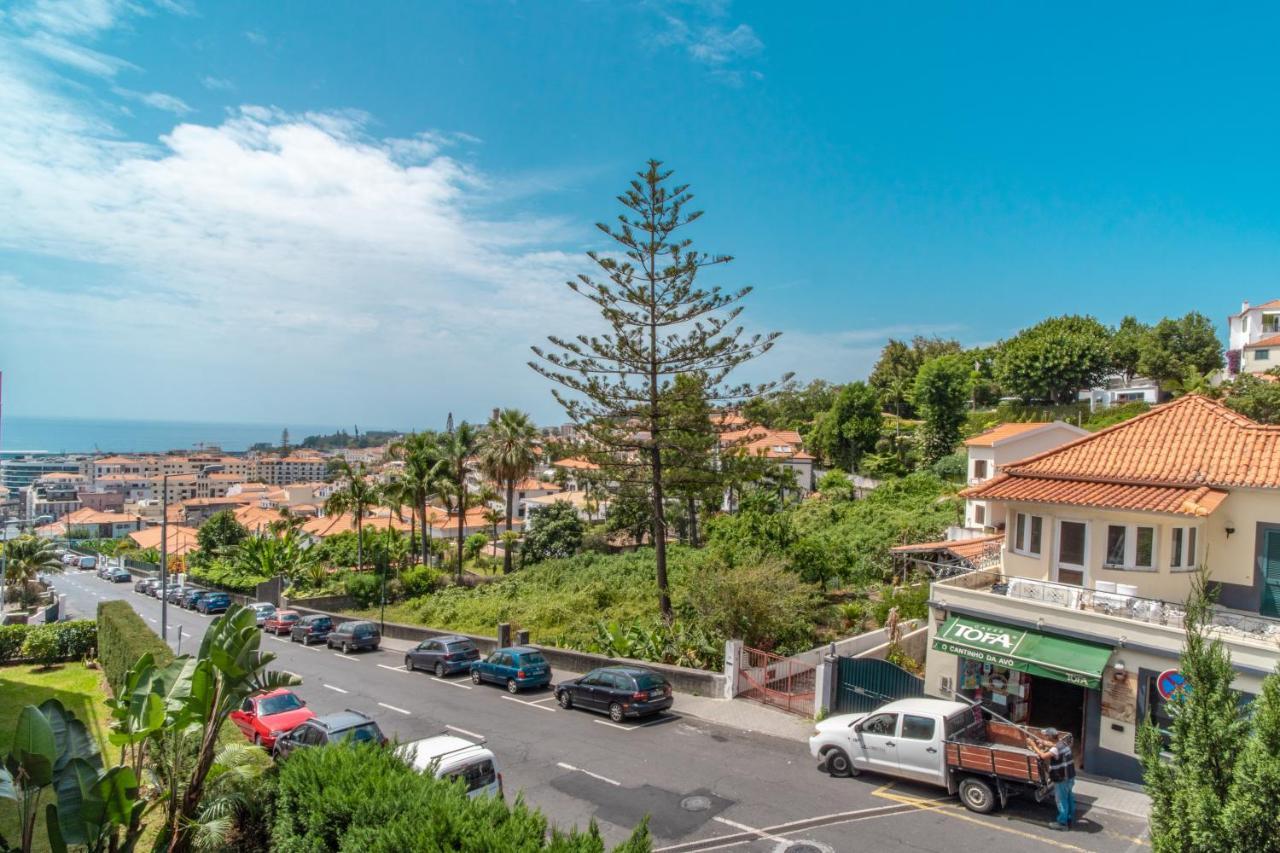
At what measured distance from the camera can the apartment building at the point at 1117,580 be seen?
14.2m

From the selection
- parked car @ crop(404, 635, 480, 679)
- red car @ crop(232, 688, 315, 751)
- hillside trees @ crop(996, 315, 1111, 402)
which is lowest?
parked car @ crop(404, 635, 480, 679)

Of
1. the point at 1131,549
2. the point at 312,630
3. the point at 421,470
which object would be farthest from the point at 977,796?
the point at 421,470

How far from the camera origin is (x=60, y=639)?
90.6 ft

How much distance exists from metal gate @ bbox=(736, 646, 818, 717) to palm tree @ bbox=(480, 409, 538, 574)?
27081 mm

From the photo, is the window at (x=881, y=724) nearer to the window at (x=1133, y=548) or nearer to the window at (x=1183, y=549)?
the window at (x=1133, y=548)

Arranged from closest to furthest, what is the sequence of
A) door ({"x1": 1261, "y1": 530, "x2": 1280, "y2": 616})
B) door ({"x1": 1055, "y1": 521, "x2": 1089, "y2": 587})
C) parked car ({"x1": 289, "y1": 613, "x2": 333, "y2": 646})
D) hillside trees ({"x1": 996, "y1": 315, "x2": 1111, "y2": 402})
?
door ({"x1": 1261, "y1": 530, "x2": 1280, "y2": 616}), door ({"x1": 1055, "y1": 521, "x2": 1089, "y2": 587}), parked car ({"x1": 289, "y1": 613, "x2": 333, "y2": 646}), hillside trees ({"x1": 996, "y1": 315, "x2": 1111, "y2": 402})

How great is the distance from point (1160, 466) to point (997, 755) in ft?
27.1

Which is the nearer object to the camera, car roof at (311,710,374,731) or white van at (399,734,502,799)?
white van at (399,734,502,799)

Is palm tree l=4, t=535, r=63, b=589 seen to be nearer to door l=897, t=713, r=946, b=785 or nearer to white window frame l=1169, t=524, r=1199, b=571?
door l=897, t=713, r=946, b=785

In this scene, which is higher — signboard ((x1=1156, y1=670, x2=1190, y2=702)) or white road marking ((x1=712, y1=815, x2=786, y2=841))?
signboard ((x1=1156, y1=670, x2=1190, y2=702))

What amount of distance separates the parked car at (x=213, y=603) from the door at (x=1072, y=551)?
4517 centimetres

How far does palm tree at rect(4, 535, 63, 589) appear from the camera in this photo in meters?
43.2

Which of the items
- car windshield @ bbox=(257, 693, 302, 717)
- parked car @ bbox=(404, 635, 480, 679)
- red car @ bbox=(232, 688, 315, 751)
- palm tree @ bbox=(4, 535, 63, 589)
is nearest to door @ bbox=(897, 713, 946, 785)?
red car @ bbox=(232, 688, 315, 751)

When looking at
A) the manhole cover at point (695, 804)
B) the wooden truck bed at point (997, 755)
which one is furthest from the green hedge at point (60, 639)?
the wooden truck bed at point (997, 755)
